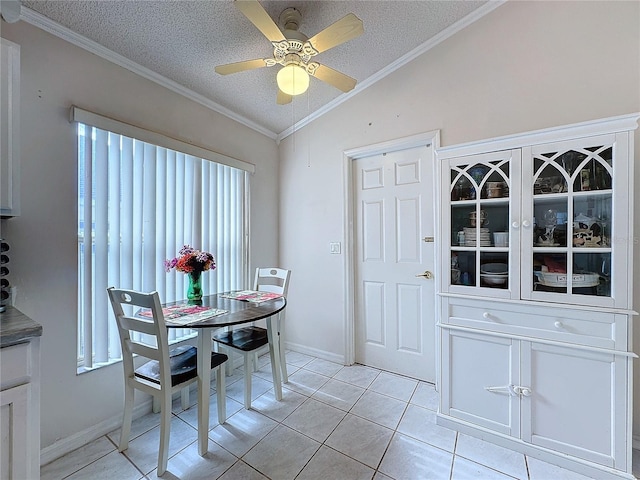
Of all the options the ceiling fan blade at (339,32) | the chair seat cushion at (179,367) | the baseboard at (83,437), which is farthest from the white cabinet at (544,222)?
the baseboard at (83,437)

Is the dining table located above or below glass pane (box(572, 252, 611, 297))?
below

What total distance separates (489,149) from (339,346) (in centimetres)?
215

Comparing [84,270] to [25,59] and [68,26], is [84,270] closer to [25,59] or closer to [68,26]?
[25,59]

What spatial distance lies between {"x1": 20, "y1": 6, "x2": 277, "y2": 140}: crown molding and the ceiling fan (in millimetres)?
735

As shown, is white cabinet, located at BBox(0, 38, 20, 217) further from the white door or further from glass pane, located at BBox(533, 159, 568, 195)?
glass pane, located at BBox(533, 159, 568, 195)

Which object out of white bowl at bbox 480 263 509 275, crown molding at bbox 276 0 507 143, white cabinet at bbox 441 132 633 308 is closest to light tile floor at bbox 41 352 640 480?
white cabinet at bbox 441 132 633 308

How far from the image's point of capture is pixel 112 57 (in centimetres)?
185

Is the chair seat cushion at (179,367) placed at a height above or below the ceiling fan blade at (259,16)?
below

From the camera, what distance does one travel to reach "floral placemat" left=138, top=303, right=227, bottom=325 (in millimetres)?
1638

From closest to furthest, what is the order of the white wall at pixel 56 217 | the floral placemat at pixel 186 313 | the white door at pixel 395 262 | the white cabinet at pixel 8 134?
1. the white cabinet at pixel 8 134
2. the white wall at pixel 56 217
3. the floral placemat at pixel 186 313
4. the white door at pixel 395 262

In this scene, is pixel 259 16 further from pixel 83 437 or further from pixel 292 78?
pixel 83 437

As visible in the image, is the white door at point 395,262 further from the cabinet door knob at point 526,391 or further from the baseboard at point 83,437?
the baseboard at point 83,437

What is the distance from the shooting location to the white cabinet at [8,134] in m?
1.24

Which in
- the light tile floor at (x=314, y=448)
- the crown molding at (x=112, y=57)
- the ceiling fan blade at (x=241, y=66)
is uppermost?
the crown molding at (x=112, y=57)
